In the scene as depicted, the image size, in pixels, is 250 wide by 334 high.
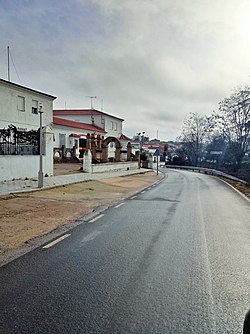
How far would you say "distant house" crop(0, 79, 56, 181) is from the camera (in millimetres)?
19953

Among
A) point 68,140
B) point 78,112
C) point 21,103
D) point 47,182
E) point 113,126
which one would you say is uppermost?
point 78,112

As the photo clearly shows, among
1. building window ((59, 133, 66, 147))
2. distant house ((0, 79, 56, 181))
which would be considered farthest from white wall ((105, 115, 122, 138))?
distant house ((0, 79, 56, 181))

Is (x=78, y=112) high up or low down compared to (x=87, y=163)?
up

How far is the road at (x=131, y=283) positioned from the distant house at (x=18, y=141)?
12199 mm

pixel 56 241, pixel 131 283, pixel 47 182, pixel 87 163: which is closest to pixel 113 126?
pixel 87 163

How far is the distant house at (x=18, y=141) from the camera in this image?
65.5ft

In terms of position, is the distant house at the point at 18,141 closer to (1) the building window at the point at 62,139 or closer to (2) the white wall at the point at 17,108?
(2) the white wall at the point at 17,108

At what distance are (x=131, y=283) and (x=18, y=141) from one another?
17.4 m

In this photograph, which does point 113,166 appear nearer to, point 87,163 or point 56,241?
point 87,163

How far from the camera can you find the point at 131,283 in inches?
202

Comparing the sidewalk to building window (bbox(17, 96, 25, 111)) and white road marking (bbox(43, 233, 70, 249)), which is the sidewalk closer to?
white road marking (bbox(43, 233, 70, 249))

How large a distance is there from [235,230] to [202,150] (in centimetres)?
6685

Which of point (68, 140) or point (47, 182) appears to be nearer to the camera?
point (47, 182)

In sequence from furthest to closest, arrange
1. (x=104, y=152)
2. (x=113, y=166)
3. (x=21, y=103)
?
(x=104, y=152)
(x=113, y=166)
(x=21, y=103)
